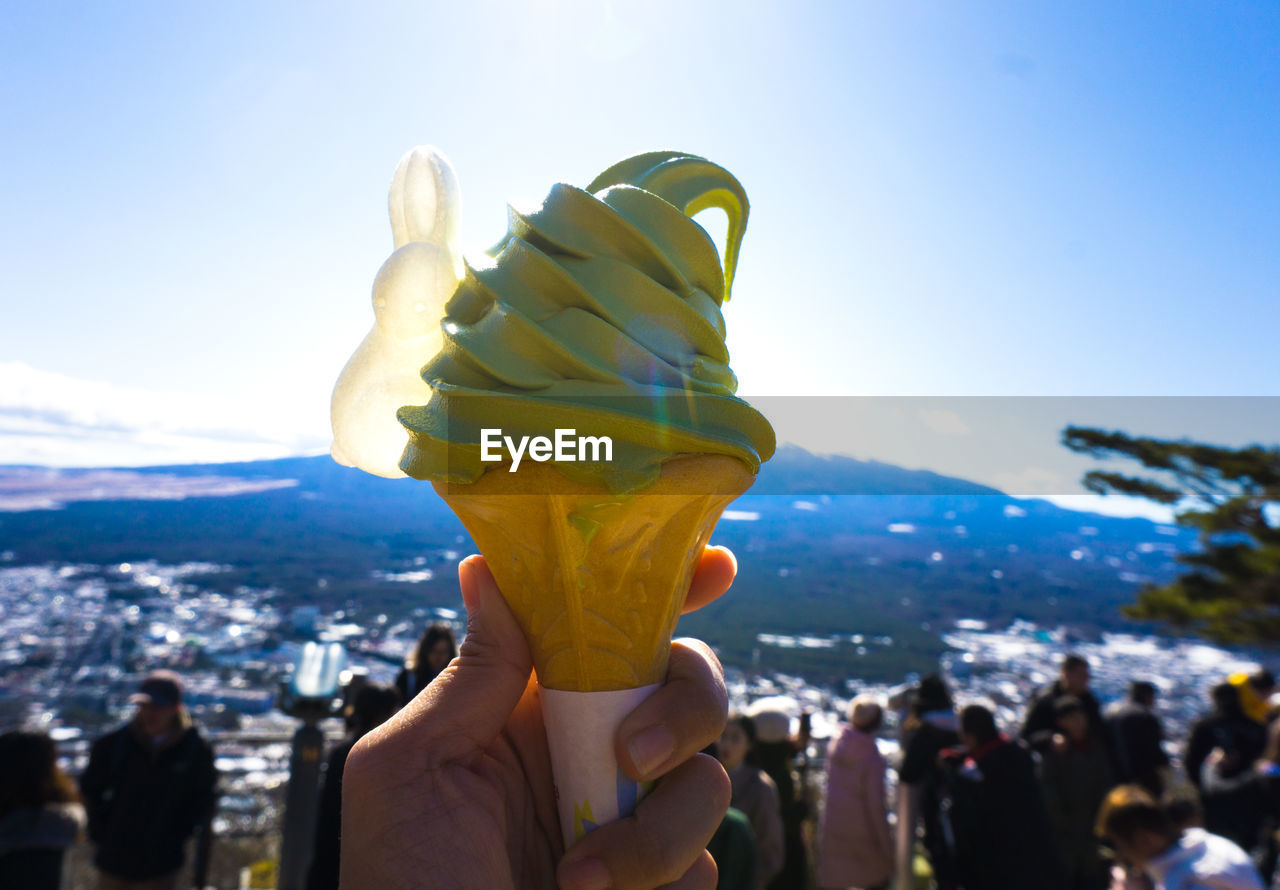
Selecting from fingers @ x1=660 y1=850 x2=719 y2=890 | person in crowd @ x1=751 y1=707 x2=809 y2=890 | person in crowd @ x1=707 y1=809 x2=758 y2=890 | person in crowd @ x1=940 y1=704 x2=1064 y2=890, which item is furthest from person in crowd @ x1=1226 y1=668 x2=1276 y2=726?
fingers @ x1=660 y1=850 x2=719 y2=890

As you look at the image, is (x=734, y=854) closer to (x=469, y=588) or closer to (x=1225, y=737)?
(x=469, y=588)

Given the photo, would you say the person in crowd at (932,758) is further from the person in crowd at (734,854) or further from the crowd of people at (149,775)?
the crowd of people at (149,775)

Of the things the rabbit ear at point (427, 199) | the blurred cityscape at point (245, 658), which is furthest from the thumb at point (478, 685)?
the blurred cityscape at point (245, 658)

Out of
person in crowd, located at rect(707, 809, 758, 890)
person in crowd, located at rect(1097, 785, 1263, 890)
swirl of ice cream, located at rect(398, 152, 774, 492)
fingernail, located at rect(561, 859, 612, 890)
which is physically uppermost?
swirl of ice cream, located at rect(398, 152, 774, 492)

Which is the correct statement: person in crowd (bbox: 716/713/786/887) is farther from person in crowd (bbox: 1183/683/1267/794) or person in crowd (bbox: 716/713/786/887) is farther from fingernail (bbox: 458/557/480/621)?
person in crowd (bbox: 1183/683/1267/794)

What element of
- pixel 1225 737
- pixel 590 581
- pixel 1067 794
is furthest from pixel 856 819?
pixel 590 581

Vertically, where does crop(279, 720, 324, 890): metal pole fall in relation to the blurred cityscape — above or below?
above
